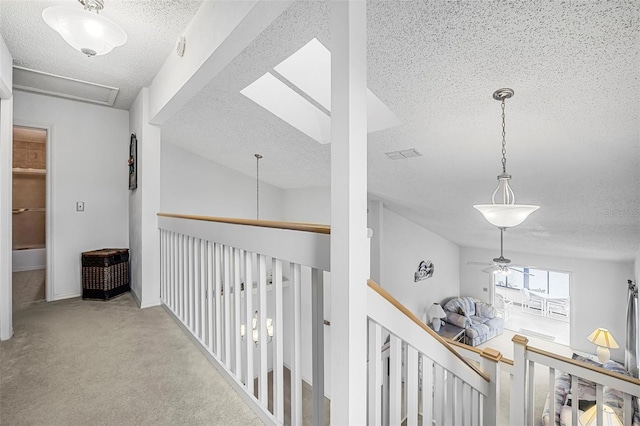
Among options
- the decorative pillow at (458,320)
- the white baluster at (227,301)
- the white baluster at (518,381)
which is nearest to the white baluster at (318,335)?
the white baluster at (227,301)

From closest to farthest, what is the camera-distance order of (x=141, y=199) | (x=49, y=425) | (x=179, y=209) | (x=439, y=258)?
1. (x=49, y=425)
2. (x=141, y=199)
3. (x=179, y=209)
4. (x=439, y=258)

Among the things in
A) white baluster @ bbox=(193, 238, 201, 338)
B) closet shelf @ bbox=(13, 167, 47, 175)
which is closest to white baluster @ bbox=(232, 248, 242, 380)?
white baluster @ bbox=(193, 238, 201, 338)

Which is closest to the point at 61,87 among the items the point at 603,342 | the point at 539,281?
the point at 603,342

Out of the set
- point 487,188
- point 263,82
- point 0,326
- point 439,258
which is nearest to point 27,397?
point 0,326

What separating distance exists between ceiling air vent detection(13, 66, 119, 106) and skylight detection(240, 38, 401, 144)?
163 centimetres

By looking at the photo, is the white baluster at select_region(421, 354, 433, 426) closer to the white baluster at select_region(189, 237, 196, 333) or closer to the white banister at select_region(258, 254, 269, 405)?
the white banister at select_region(258, 254, 269, 405)

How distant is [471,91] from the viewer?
207 cm

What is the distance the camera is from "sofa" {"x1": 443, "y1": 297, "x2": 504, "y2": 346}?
6664mm

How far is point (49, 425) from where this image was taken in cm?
144

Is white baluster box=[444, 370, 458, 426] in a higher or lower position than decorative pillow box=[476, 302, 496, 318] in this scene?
higher

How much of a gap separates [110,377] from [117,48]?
2448mm

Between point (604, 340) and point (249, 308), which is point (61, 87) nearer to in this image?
point (249, 308)

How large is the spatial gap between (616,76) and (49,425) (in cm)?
361

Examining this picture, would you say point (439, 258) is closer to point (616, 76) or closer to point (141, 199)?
point (616, 76)
